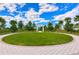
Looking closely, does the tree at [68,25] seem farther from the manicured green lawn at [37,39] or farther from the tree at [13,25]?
the tree at [13,25]

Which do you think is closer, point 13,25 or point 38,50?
point 38,50

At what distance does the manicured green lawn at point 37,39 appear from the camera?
332 centimetres

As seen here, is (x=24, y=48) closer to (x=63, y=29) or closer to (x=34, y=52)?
(x=34, y=52)

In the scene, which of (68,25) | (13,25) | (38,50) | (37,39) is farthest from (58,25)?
(13,25)

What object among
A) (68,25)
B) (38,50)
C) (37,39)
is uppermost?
(68,25)

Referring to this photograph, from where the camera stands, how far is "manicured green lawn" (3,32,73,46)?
3322 millimetres

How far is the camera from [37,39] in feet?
11.0

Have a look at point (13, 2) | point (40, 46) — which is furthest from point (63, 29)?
point (13, 2)

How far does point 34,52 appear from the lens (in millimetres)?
3281

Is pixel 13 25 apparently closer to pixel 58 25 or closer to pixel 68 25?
pixel 58 25

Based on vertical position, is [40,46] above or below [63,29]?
below

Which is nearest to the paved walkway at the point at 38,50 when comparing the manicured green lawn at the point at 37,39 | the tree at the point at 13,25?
the manicured green lawn at the point at 37,39

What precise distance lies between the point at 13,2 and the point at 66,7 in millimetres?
899

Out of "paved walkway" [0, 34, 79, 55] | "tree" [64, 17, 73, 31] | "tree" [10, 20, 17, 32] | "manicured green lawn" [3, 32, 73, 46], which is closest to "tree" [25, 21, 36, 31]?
"manicured green lawn" [3, 32, 73, 46]
